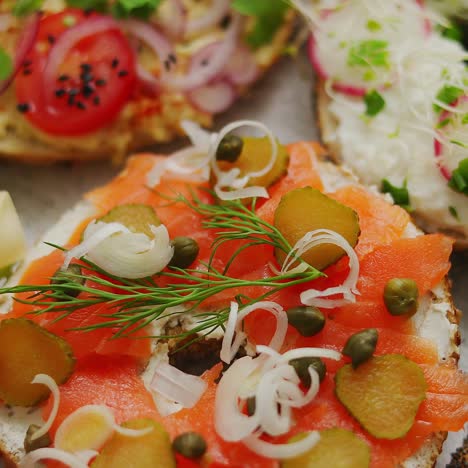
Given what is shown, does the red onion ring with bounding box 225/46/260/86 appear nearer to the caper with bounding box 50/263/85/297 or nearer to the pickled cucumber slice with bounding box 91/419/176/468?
the caper with bounding box 50/263/85/297

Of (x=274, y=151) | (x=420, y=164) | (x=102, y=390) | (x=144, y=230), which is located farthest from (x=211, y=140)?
(x=102, y=390)

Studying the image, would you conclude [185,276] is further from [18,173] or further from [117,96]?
[18,173]

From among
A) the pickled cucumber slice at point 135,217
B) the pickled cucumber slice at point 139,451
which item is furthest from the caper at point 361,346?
the pickled cucumber slice at point 135,217

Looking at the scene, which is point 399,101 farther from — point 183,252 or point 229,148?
point 183,252

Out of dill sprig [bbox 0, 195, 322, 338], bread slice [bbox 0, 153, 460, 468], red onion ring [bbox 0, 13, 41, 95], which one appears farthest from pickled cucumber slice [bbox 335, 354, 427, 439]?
red onion ring [bbox 0, 13, 41, 95]

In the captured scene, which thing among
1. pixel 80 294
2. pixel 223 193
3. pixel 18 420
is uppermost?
pixel 223 193

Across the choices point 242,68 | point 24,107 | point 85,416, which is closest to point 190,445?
point 85,416
